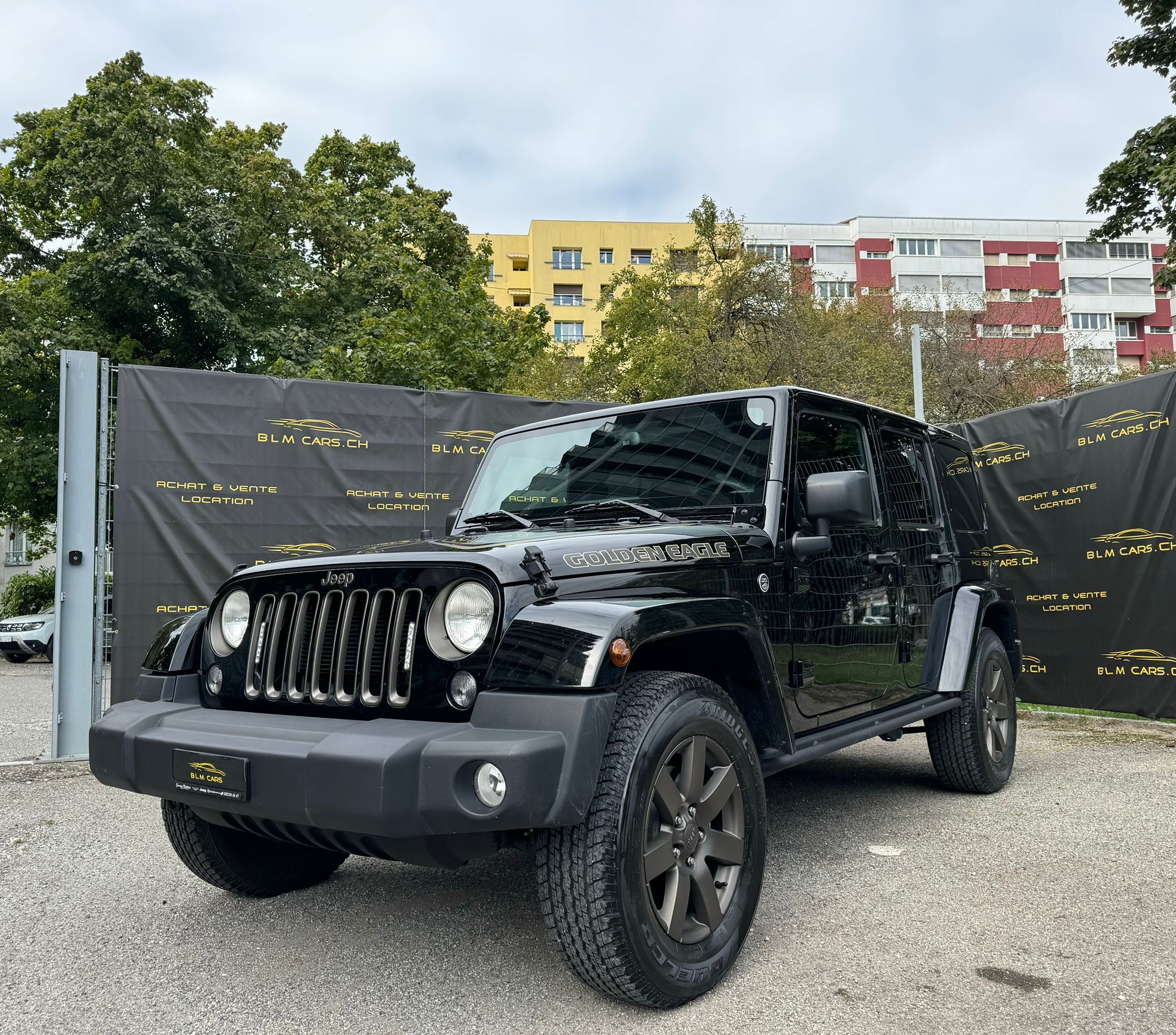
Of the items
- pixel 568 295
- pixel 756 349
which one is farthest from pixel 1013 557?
pixel 568 295

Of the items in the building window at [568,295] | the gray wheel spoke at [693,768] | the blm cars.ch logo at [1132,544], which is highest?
the building window at [568,295]

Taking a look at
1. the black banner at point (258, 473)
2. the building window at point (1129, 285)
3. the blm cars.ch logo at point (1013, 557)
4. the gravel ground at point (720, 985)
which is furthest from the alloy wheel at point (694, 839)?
the building window at point (1129, 285)

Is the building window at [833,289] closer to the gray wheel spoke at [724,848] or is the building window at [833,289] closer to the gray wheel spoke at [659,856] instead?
the gray wheel spoke at [724,848]

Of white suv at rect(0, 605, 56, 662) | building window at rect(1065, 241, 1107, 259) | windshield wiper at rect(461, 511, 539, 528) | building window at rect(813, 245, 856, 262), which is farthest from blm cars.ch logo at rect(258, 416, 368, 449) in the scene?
building window at rect(1065, 241, 1107, 259)

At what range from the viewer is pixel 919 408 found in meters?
12.4

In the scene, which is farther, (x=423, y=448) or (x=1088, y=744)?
(x=423, y=448)

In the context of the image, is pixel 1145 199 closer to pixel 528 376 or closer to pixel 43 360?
pixel 528 376

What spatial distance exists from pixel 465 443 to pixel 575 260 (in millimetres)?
51371

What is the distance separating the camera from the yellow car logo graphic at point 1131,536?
23.0 feet

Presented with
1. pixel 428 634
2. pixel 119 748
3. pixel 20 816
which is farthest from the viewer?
pixel 20 816

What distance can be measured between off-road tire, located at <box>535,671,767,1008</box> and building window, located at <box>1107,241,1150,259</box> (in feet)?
224

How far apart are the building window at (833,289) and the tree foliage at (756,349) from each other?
2975 mm

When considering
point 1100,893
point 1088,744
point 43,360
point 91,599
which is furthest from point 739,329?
point 1100,893

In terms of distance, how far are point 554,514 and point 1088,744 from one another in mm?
4866
